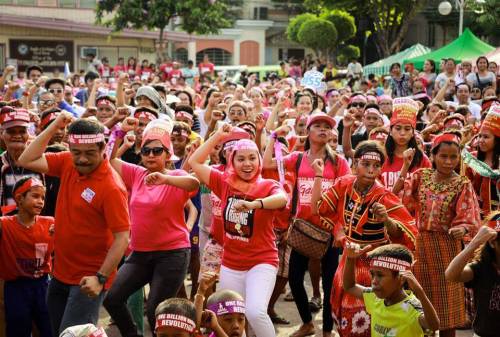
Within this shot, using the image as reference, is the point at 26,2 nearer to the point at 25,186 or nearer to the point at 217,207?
the point at 217,207

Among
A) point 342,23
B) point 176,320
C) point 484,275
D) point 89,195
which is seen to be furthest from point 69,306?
point 342,23

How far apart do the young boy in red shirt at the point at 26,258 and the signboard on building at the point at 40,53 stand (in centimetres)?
3055

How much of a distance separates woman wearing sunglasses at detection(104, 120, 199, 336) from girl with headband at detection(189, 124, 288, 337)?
1.10 feet

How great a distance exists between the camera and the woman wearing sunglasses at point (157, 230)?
6336 millimetres

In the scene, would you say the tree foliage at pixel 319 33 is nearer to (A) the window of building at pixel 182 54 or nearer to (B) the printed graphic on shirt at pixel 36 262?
(A) the window of building at pixel 182 54

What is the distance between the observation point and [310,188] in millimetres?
7523

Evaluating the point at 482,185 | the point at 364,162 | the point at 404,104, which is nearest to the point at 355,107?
the point at 404,104

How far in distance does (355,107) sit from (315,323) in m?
3.93

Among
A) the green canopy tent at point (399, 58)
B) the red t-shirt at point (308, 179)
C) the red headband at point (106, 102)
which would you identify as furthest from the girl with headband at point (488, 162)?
the green canopy tent at point (399, 58)

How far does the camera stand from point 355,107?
11.2 m

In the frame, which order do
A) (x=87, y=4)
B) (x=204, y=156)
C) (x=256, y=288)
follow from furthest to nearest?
(x=87, y=4) → (x=204, y=156) → (x=256, y=288)

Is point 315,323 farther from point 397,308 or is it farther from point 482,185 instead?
point 397,308

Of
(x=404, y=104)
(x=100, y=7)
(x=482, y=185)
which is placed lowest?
(x=482, y=185)

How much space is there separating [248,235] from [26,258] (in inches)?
69.0
